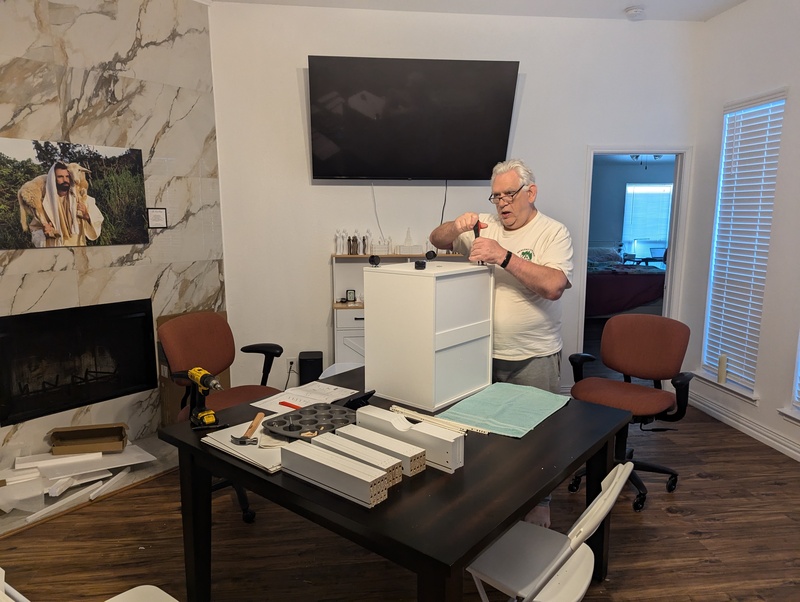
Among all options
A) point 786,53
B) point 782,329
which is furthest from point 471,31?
point 782,329

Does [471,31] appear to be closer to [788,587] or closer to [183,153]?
[183,153]

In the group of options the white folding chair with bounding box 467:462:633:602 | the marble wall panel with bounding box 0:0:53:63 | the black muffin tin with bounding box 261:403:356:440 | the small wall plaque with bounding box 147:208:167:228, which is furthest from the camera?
the small wall plaque with bounding box 147:208:167:228

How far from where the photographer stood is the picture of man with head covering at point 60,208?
10.0 ft

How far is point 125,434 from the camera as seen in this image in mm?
3316

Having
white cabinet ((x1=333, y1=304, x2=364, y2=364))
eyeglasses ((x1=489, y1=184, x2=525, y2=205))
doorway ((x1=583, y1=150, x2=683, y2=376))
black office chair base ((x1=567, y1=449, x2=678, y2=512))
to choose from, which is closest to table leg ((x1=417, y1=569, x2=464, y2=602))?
eyeglasses ((x1=489, y1=184, x2=525, y2=205))

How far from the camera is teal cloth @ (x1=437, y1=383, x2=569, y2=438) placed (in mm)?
1717

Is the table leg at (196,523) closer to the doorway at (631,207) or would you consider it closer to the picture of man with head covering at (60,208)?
the picture of man with head covering at (60,208)

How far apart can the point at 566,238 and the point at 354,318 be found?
6.76 ft

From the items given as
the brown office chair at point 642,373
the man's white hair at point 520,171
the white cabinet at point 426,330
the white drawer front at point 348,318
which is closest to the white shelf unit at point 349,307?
the white drawer front at point 348,318

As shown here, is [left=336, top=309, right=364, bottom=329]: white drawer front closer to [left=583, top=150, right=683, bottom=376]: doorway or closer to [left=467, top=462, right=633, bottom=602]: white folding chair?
[left=467, top=462, right=633, bottom=602]: white folding chair

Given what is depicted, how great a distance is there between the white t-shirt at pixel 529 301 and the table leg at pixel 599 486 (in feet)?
1.65

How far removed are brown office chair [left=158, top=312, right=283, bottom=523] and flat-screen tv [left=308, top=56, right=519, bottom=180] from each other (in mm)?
1466

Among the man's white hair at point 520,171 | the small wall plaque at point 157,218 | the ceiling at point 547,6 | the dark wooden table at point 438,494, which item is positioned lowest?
the dark wooden table at point 438,494

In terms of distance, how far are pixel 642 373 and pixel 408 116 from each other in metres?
2.36
